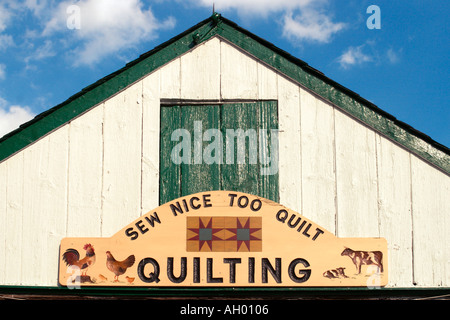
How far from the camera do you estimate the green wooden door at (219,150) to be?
5641 millimetres

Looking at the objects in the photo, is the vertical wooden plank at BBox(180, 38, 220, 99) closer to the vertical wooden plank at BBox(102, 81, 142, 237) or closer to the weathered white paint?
the weathered white paint

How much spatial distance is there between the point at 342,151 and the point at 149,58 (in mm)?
2719

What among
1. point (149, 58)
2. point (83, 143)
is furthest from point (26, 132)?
point (149, 58)

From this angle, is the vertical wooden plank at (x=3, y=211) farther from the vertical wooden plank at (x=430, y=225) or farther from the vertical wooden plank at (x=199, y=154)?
the vertical wooden plank at (x=430, y=225)

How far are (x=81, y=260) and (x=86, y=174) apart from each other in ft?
3.42

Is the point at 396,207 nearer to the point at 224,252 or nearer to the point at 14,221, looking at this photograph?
the point at 224,252

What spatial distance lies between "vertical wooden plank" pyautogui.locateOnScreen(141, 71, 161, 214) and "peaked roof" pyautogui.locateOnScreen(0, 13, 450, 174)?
0.20 m

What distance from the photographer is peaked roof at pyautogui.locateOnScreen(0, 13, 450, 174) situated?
5645mm

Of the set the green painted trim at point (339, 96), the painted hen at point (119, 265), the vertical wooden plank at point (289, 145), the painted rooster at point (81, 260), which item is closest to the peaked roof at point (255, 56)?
the green painted trim at point (339, 96)

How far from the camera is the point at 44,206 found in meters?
5.62

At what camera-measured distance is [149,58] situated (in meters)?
5.88

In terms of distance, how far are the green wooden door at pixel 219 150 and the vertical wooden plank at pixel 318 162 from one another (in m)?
0.37
